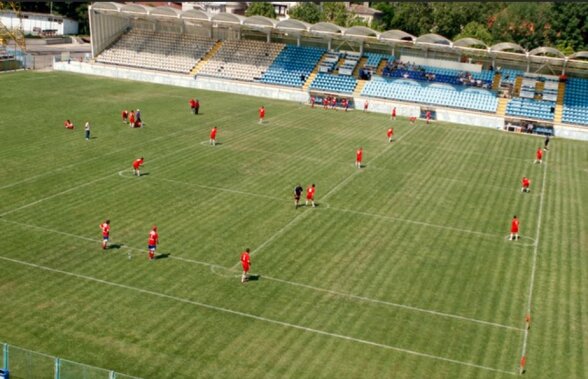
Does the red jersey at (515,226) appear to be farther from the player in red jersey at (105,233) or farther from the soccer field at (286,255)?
the player in red jersey at (105,233)

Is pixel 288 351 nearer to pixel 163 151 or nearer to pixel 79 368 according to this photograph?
pixel 79 368

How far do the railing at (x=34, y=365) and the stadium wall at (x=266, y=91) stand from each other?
5919cm

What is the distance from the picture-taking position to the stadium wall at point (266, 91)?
7488cm

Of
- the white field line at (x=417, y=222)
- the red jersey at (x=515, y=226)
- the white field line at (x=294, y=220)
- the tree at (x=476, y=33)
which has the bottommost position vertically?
the white field line at (x=417, y=222)

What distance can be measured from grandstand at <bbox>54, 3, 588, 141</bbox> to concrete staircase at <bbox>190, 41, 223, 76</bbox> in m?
0.12

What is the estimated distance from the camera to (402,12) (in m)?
144

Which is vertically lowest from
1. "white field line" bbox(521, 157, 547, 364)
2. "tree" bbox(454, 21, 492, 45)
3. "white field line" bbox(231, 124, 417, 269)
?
"white field line" bbox(521, 157, 547, 364)

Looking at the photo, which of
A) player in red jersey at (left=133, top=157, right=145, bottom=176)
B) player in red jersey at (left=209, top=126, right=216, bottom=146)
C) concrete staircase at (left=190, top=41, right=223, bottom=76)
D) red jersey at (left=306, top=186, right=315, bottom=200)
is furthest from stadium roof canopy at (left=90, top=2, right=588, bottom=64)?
red jersey at (left=306, top=186, right=315, bottom=200)

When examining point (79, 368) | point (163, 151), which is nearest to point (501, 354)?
point (79, 368)

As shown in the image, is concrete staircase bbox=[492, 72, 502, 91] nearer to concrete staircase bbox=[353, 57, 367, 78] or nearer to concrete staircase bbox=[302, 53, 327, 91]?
concrete staircase bbox=[353, 57, 367, 78]

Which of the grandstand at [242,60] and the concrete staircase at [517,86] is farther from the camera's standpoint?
the grandstand at [242,60]

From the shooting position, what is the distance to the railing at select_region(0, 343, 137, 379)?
72.3ft

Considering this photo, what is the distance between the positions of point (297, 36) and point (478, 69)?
73.2 ft

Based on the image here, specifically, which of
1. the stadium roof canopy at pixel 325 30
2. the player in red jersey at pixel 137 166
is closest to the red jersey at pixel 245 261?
the player in red jersey at pixel 137 166
